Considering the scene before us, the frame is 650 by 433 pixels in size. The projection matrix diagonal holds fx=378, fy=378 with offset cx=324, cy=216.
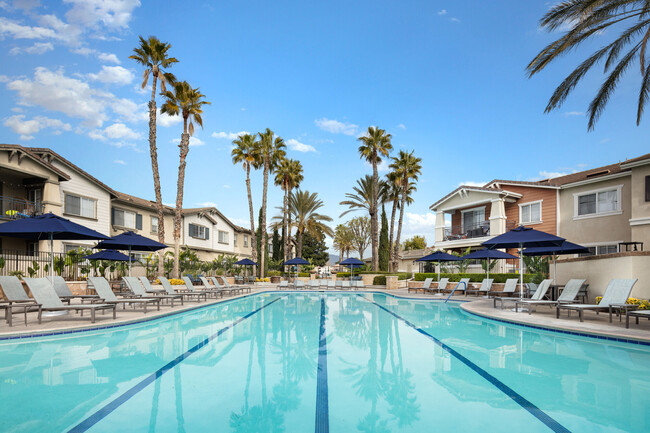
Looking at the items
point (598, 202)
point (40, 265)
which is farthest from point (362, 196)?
point (40, 265)

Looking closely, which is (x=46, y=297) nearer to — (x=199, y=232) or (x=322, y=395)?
(x=322, y=395)

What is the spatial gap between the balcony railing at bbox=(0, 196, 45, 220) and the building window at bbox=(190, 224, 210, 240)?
1514 cm

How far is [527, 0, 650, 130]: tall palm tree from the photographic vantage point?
35.0 ft

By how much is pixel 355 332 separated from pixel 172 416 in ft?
21.3

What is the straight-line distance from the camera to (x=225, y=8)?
18.8 metres

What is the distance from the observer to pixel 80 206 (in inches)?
965

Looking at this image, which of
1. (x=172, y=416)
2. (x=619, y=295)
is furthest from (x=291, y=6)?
(x=172, y=416)

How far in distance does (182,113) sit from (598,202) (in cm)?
2664

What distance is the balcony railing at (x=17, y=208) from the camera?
19.7m

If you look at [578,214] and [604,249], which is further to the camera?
[578,214]

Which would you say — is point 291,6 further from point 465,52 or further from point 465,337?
point 465,337

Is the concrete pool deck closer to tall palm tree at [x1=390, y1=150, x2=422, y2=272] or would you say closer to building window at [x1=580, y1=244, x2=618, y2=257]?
building window at [x1=580, y1=244, x2=618, y2=257]

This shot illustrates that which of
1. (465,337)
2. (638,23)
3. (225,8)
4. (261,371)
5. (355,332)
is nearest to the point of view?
(261,371)

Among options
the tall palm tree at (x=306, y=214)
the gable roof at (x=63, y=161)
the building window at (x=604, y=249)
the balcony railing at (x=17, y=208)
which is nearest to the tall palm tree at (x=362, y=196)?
the tall palm tree at (x=306, y=214)
